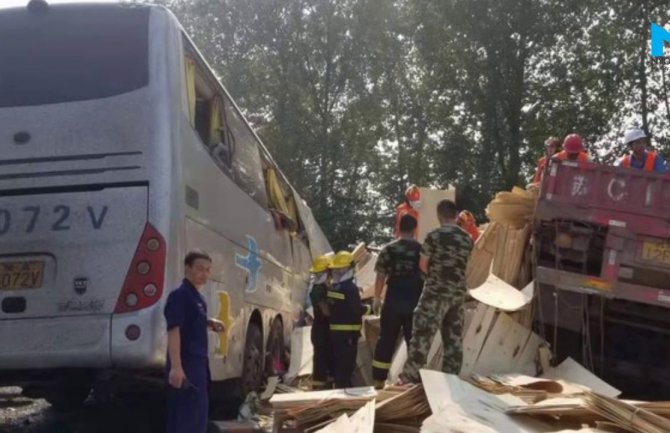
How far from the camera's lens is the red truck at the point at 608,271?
7.49 meters

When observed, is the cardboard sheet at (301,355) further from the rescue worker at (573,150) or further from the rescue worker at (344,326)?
the rescue worker at (573,150)

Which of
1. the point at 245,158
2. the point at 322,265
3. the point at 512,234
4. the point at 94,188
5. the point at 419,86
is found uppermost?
the point at 419,86

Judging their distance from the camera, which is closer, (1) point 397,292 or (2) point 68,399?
(1) point 397,292

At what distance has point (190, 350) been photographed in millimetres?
5344

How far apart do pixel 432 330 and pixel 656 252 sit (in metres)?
2.16

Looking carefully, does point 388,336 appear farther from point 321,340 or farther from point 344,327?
point 321,340

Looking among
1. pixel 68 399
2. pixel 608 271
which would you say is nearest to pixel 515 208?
pixel 608 271

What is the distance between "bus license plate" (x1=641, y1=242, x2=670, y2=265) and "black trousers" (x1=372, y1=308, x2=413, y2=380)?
214 centimetres

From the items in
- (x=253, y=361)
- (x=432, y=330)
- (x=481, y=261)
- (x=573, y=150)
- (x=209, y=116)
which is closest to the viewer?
(x=432, y=330)

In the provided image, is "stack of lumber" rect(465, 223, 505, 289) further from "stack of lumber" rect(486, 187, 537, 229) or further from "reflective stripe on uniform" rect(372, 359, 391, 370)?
"reflective stripe on uniform" rect(372, 359, 391, 370)

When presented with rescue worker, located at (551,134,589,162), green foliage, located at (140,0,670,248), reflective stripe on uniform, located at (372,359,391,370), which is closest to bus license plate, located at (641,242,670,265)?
rescue worker, located at (551,134,589,162)

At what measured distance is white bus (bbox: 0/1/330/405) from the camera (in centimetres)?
562
